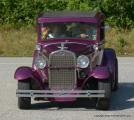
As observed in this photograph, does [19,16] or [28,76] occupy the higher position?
[28,76]

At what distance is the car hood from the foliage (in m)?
19.9

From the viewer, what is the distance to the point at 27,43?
87.4 ft

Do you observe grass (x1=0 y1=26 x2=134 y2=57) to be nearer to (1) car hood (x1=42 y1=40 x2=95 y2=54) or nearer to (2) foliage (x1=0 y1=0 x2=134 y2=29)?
(2) foliage (x1=0 y1=0 x2=134 y2=29)

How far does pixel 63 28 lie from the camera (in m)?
13.1

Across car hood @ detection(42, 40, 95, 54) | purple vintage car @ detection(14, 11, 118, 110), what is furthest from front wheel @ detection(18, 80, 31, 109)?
car hood @ detection(42, 40, 95, 54)

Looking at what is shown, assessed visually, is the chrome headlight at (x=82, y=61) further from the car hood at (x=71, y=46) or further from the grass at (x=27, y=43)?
the grass at (x=27, y=43)

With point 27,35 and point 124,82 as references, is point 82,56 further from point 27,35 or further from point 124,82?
point 27,35

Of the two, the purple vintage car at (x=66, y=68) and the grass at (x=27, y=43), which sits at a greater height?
the purple vintage car at (x=66, y=68)

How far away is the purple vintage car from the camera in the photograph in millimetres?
11977

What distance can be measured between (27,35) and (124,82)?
12.7 metres

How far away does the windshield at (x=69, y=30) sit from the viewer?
1303cm

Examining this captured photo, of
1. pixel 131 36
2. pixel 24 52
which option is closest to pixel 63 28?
pixel 24 52

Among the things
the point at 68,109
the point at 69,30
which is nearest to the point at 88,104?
the point at 68,109

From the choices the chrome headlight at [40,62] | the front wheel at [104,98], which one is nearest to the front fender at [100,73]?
the front wheel at [104,98]
